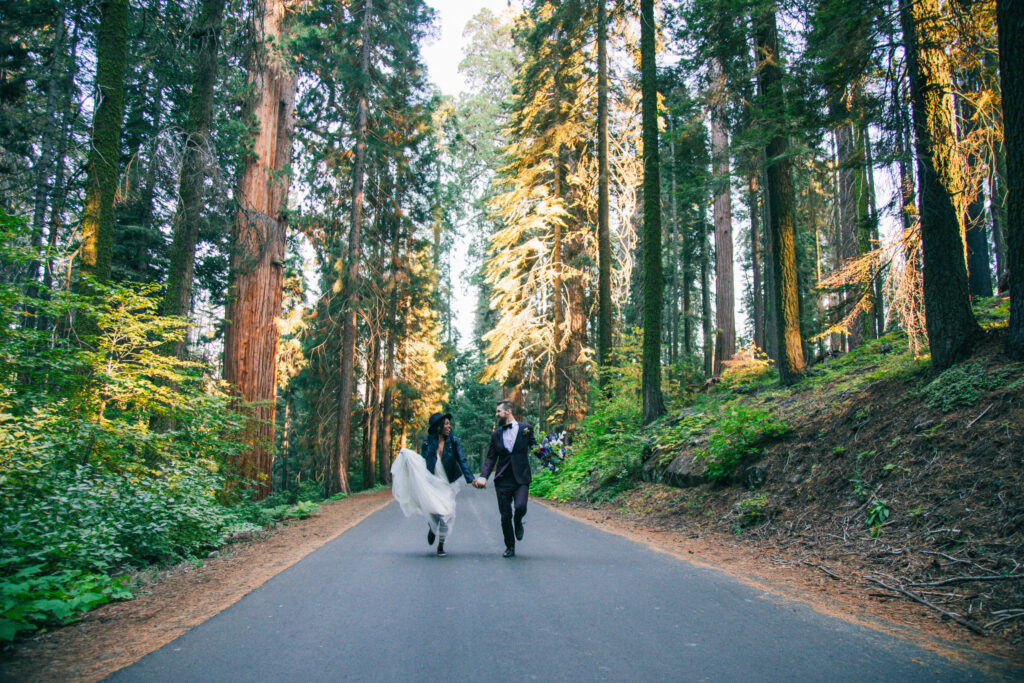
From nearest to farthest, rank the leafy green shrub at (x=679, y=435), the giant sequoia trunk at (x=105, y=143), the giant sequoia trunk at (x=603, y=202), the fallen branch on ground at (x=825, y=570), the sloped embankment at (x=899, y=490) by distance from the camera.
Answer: the sloped embankment at (x=899, y=490) → the fallen branch on ground at (x=825, y=570) → the giant sequoia trunk at (x=105, y=143) → the leafy green shrub at (x=679, y=435) → the giant sequoia trunk at (x=603, y=202)

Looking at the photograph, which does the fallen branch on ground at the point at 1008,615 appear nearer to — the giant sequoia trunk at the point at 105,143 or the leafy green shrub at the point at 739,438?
the leafy green shrub at the point at 739,438

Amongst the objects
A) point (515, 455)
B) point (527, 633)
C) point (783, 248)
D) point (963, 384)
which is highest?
point (783, 248)

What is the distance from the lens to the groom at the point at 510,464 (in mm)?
7559

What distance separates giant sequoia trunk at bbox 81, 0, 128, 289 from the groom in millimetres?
7032

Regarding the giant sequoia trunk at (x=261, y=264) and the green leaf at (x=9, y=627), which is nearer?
the green leaf at (x=9, y=627)

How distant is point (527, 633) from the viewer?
4043 mm

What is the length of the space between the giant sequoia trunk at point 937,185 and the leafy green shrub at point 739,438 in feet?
9.18

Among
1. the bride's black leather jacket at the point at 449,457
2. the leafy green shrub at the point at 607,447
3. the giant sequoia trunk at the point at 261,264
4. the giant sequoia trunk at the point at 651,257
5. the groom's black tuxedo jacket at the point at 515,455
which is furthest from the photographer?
the giant sequoia trunk at the point at 651,257

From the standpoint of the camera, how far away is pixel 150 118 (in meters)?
17.9

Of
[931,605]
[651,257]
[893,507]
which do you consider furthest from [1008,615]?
[651,257]

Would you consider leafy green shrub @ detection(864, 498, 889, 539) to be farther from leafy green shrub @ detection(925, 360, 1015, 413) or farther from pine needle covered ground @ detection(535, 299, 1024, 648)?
leafy green shrub @ detection(925, 360, 1015, 413)

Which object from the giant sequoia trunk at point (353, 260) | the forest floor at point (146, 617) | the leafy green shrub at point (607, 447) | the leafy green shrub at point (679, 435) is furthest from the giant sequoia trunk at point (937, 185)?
the giant sequoia trunk at point (353, 260)

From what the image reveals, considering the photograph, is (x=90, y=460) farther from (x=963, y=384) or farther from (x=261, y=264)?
(x=963, y=384)

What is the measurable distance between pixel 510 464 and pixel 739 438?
4.95 metres
